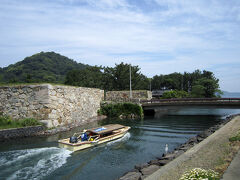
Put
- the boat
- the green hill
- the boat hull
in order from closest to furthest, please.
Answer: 1. the boat hull
2. the boat
3. the green hill

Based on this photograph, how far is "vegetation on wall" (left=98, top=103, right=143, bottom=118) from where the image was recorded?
2703cm

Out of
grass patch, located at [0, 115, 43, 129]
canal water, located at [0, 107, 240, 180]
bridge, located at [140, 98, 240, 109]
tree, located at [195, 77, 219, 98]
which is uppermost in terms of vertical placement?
tree, located at [195, 77, 219, 98]

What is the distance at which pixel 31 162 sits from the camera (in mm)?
9602

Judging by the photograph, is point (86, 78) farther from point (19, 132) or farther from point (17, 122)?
point (19, 132)

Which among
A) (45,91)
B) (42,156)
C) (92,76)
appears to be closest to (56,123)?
(45,91)

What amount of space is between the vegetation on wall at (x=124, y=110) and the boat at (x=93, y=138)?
1056 cm

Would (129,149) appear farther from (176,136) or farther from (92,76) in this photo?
(92,76)

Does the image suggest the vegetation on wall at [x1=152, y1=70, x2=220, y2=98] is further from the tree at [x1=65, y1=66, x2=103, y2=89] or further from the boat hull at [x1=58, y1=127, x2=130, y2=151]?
the boat hull at [x1=58, y1=127, x2=130, y2=151]

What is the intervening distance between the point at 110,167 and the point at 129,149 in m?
3.12

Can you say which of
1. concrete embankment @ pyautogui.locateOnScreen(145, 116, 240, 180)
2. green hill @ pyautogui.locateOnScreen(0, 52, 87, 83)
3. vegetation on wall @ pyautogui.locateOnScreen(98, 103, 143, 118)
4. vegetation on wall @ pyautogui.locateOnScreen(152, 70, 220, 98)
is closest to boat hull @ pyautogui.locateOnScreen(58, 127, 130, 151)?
concrete embankment @ pyautogui.locateOnScreen(145, 116, 240, 180)

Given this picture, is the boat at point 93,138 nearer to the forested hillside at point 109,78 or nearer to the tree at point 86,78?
the forested hillside at point 109,78

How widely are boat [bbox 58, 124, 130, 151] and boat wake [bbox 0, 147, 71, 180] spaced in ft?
1.39

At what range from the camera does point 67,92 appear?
1988 centimetres

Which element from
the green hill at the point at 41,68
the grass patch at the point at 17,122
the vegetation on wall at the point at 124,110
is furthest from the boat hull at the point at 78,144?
the green hill at the point at 41,68
